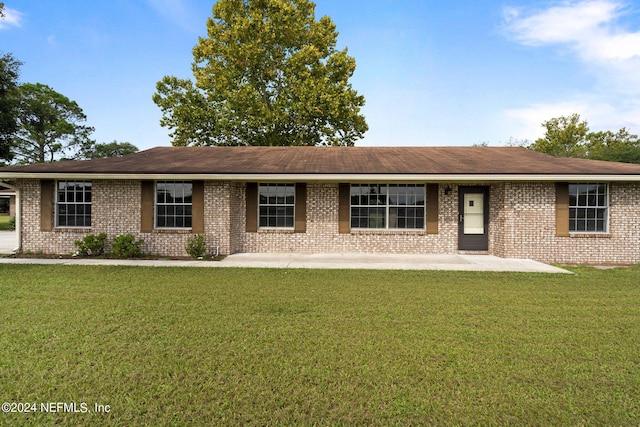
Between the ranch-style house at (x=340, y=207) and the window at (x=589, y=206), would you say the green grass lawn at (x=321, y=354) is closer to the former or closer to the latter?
the ranch-style house at (x=340, y=207)

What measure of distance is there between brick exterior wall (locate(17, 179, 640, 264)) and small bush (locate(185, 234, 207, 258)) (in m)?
0.31

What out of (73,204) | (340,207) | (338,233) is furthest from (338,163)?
(73,204)

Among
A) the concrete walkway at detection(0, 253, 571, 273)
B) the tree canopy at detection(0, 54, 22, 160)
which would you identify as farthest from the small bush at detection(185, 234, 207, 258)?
the tree canopy at detection(0, 54, 22, 160)

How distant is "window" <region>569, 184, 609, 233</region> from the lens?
10.2m

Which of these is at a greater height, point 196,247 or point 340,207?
point 340,207

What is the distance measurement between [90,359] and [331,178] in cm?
771

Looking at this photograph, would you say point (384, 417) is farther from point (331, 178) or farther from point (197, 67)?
point (197, 67)

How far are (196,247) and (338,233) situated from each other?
459 centimetres

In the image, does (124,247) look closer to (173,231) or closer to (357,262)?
(173,231)

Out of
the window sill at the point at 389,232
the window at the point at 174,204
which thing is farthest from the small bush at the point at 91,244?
the window sill at the point at 389,232

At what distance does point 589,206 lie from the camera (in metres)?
10.2

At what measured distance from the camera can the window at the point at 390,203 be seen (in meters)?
11.1

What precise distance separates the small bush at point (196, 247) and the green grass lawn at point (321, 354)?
3.68 metres

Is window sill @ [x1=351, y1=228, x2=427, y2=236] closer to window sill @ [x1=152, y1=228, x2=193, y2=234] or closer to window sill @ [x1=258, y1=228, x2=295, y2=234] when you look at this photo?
window sill @ [x1=258, y1=228, x2=295, y2=234]
